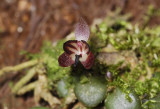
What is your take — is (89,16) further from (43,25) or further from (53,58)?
(53,58)

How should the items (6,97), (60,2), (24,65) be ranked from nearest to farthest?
(24,65) < (6,97) < (60,2)

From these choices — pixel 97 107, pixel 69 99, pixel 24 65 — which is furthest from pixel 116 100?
pixel 24 65

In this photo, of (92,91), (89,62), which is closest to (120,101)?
(92,91)

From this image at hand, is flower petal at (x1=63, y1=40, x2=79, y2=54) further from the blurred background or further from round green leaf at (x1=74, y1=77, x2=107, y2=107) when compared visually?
the blurred background

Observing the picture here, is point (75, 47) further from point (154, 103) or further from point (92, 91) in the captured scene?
point (154, 103)

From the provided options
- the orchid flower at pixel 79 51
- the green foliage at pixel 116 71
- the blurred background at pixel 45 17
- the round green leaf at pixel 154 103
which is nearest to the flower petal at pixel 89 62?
the orchid flower at pixel 79 51

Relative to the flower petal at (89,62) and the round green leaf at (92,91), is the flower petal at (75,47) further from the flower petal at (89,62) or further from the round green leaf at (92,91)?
the round green leaf at (92,91)

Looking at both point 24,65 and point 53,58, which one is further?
point 24,65
